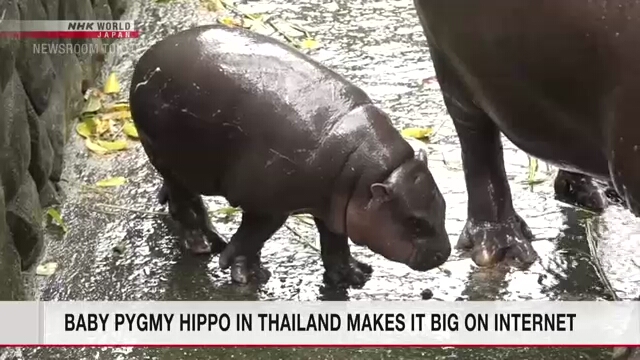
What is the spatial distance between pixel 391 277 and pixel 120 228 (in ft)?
2.47

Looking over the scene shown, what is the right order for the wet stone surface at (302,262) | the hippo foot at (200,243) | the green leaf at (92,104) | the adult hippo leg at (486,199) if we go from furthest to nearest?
the green leaf at (92,104)
the hippo foot at (200,243)
the adult hippo leg at (486,199)
the wet stone surface at (302,262)

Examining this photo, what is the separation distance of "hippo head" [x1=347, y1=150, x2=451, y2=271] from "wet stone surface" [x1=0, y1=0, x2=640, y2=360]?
24cm

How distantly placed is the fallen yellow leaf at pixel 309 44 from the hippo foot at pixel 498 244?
1.30m

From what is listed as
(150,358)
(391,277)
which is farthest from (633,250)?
(150,358)

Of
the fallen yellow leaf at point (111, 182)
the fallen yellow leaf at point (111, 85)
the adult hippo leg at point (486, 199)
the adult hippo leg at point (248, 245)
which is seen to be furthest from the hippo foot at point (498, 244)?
the fallen yellow leaf at point (111, 85)

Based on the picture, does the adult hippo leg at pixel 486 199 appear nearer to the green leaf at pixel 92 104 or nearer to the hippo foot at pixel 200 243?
the hippo foot at pixel 200 243

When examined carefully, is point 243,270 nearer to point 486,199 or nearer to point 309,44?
point 486,199

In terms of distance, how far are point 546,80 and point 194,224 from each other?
3.32 ft

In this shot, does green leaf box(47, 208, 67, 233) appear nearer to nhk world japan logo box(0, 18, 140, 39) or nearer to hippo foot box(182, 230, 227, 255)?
hippo foot box(182, 230, 227, 255)

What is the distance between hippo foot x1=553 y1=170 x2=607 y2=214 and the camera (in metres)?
2.69

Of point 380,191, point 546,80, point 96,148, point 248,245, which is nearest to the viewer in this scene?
point 546,80

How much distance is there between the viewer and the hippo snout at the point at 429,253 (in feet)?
6.90

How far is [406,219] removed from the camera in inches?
81.3

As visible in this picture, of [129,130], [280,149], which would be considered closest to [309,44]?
[129,130]
